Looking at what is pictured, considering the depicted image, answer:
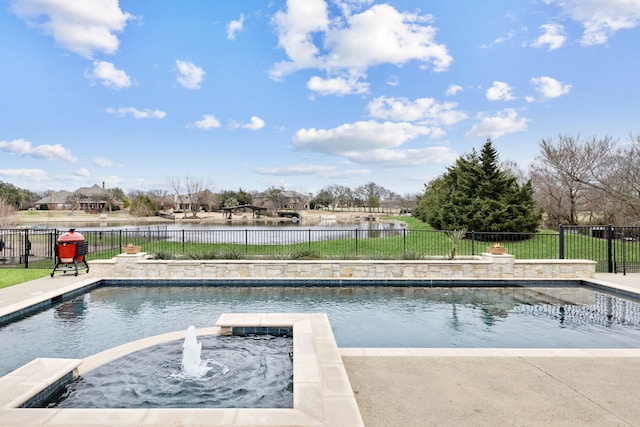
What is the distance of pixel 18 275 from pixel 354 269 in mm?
9172

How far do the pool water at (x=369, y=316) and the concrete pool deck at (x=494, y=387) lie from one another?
1067 millimetres

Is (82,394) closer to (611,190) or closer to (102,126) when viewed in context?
(611,190)

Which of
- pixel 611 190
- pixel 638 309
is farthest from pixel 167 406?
pixel 611 190

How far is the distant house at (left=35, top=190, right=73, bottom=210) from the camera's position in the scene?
78250 millimetres

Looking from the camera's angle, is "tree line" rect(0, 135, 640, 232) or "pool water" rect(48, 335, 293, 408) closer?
"pool water" rect(48, 335, 293, 408)

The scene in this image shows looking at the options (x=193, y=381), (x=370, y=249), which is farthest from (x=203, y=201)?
(x=193, y=381)

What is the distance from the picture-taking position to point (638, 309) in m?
7.33

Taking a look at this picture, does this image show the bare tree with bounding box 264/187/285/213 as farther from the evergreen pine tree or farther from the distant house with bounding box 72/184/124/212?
the evergreen pine tree

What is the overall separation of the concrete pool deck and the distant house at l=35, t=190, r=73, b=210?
313 ft

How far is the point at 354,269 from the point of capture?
10.0 metres

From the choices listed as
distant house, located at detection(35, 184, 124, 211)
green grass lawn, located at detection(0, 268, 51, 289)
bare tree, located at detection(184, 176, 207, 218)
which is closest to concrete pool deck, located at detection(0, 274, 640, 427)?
green grass lawn, located at detection(0, 268, 51, 289)

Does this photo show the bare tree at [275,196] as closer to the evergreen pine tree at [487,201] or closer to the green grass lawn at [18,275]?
the evergreen pine tree at [487,201]

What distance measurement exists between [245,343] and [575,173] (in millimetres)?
26825

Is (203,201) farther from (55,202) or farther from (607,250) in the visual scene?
(607,250)
